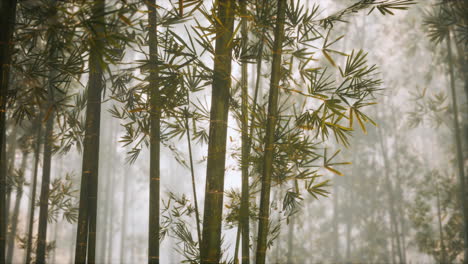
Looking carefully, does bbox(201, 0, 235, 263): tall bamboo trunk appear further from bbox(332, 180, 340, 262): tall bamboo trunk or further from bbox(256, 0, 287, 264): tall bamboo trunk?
bbox(332, 180, 340, 262): tall bamboo trunk

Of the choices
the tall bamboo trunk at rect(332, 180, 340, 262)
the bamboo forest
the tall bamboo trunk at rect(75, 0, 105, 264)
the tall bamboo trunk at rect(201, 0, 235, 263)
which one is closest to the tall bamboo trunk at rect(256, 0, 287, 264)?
the bamboo forest

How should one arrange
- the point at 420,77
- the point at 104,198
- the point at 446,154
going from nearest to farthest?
the point at 446,154
the point at 420,77
the point at 104,198

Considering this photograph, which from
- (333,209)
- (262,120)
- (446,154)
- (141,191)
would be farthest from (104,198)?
(262,120)

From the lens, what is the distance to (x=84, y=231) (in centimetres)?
243

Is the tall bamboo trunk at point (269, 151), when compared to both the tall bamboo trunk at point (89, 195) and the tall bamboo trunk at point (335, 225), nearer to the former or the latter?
the tall bamboo trunk at point (89, 195)

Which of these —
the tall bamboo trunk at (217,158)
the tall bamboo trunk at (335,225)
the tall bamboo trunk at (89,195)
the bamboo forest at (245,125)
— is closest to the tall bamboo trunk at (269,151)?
the bamboo forest at (245,125)

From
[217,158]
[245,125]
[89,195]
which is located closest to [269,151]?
[217,158]

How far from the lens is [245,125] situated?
2.38 m

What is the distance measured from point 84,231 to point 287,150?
1.46m

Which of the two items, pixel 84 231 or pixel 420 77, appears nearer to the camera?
pixel 84 231

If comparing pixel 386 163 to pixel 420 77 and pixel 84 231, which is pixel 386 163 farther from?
pixel 84 231

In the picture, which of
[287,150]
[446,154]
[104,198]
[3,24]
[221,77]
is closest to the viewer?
[3,24]

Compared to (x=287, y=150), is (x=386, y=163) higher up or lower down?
higher up

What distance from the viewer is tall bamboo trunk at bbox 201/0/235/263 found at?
2004 mm
